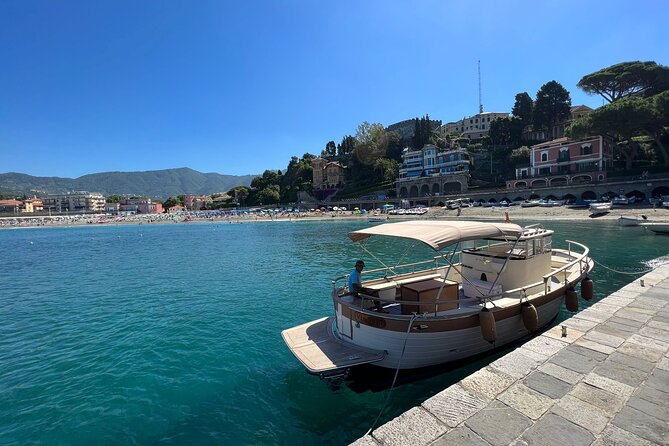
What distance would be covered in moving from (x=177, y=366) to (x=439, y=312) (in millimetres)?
7987

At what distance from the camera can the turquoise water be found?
732 cm

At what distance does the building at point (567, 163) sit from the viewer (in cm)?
6431

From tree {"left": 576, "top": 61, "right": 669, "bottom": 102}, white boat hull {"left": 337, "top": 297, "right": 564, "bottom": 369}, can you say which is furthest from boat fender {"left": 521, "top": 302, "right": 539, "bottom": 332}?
tree {"left": 576, "top": 61, "right": 669, "bottom": 102}

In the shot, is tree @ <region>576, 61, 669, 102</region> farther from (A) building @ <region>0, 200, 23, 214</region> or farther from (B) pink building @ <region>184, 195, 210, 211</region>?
(A) building @ <region>0, 200, 23, 214</region>

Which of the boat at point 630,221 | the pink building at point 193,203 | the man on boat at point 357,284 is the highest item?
the pink building at point 193,203

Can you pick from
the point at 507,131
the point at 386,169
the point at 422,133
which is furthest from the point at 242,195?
the point at 507,131

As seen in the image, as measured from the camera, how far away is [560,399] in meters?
5.26

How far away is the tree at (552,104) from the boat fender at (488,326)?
100m

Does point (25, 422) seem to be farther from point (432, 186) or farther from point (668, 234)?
point (432, 186)

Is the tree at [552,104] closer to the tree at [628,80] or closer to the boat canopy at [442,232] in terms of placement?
the tree at [628,80]

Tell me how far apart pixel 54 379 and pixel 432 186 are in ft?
312

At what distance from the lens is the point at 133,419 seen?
25.5ft

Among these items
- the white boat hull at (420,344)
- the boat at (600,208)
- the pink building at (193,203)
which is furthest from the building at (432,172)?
the pink building at (193,203)

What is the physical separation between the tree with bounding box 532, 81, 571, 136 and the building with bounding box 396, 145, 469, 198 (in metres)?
21.0
